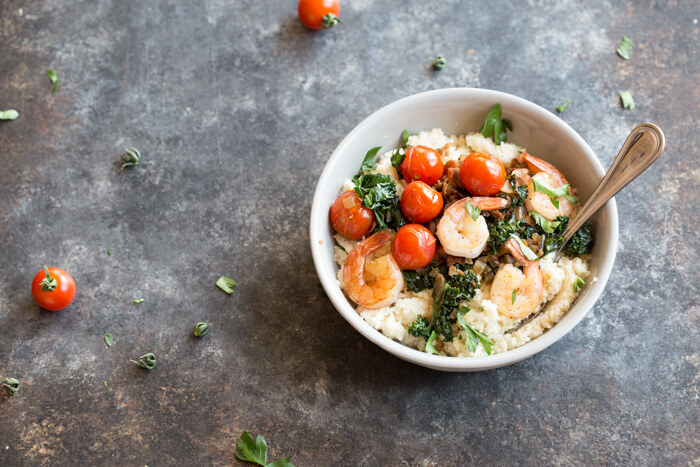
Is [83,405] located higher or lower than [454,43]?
lower

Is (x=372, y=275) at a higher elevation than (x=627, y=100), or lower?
lower

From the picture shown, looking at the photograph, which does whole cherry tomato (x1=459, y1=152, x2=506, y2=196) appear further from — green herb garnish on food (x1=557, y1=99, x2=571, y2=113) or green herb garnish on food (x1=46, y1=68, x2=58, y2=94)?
green herb garnish on food (x1=46, y1=68, x2=58, y2=94)

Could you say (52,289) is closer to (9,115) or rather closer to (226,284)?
(226,284)

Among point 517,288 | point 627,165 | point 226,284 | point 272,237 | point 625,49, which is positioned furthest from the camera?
point 625,49

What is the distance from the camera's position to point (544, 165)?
339 centimetres

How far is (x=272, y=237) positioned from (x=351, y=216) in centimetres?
82

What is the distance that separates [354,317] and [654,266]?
6.76 feet

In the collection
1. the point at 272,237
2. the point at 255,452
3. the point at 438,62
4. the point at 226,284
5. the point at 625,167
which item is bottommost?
the point at 255,452

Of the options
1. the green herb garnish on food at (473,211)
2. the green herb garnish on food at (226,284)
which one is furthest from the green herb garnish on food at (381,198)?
the green herb garnish on food at (226,284)

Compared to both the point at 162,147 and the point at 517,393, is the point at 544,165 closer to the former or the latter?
the point at 517,393

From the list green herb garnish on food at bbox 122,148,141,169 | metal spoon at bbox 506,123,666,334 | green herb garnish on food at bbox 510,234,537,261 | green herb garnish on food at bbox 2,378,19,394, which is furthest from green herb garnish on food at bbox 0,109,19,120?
metal spoon at bbox 506,123,666,334

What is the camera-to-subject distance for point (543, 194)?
3.29 meters

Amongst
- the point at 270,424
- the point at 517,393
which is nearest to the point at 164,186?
the point at 270,424

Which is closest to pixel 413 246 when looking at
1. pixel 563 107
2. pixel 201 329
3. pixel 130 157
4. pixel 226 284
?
pixel 226 284
